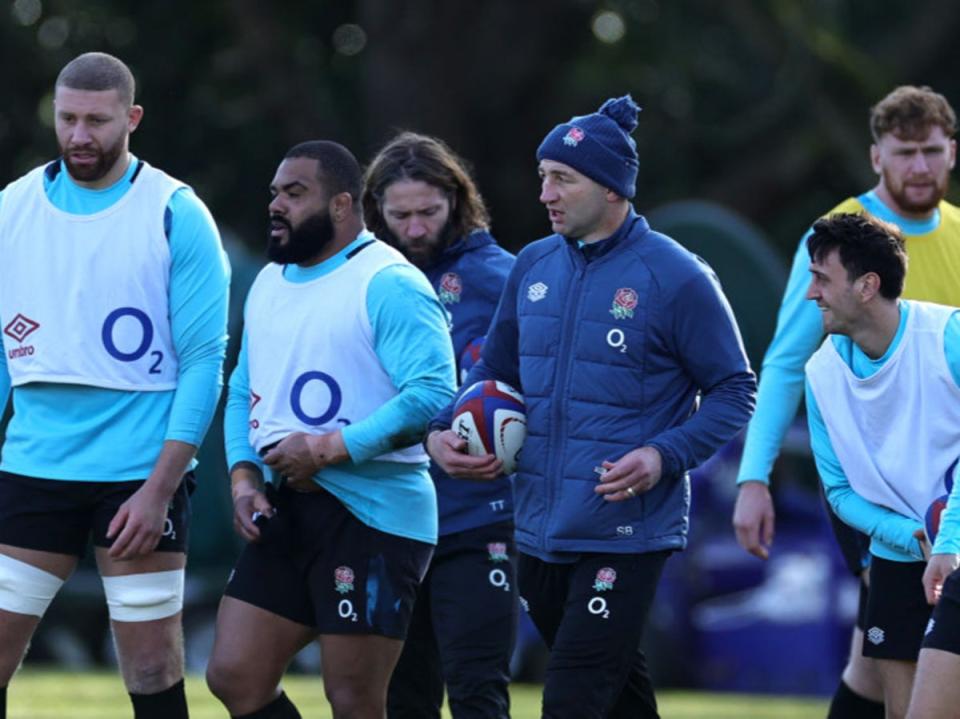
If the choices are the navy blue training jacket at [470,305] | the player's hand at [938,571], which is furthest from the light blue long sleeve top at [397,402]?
the player's hand at [938,571]

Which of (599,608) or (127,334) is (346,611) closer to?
(599,608)

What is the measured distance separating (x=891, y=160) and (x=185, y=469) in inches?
109

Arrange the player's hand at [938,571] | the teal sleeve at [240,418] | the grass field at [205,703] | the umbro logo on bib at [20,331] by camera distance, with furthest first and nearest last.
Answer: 1. the grass field at [205,703]
2. the teal sleeve at [240,418]
3. the umbro logo on bib at [20,331]
4. the player's hand at [938,571]

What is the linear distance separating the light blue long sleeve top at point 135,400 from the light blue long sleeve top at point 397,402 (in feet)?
1.06

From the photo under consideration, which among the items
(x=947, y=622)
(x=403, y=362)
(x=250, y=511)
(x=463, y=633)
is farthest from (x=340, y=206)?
(x=947, y=622)

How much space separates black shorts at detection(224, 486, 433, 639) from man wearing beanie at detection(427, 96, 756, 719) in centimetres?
37

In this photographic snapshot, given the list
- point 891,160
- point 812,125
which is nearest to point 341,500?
point 891,160

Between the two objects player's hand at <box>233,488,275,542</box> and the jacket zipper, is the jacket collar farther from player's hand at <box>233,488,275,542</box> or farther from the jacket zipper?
player's hand at <box>233,488,275,542</box>

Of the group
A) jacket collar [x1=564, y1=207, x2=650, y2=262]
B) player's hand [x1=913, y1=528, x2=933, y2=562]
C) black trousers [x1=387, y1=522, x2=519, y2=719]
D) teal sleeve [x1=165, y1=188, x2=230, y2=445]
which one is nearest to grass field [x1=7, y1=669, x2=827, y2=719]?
black trousers [x1=387, y1=522, x2=519, y2=719]

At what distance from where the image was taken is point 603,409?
21.6 ft

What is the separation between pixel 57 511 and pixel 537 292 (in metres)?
1.66

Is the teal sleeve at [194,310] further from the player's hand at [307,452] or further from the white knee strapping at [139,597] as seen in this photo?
the white knee strapping at [139,597]

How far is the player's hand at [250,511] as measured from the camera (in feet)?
22.1

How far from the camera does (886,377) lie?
6.62 m
